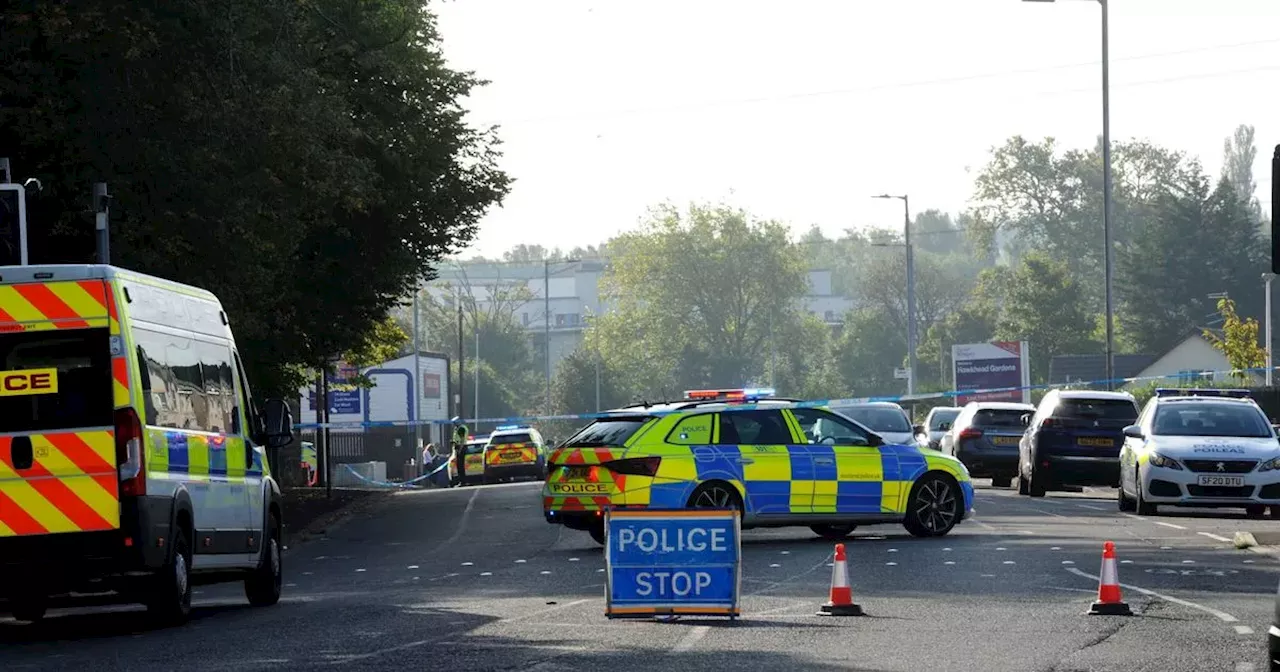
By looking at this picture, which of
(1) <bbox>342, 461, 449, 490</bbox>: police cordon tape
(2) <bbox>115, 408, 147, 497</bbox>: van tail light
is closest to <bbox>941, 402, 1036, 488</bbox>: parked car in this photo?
(2) <bbox>115, 408, 147, 497</bbox>: van tail light

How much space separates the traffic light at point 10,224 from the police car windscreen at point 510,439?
35410 mm

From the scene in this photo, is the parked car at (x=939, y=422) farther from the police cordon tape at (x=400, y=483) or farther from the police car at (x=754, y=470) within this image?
the police car at (x=754, y=470)

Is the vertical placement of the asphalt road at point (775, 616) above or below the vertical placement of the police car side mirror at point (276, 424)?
below

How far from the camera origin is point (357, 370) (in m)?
63.8

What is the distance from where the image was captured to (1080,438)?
110 feet

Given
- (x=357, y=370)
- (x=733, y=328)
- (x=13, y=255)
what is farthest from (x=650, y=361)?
(x=13, y=255)

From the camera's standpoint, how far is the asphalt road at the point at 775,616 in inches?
505

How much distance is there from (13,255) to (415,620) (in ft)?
25.2

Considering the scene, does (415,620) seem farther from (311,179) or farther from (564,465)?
(311,179)

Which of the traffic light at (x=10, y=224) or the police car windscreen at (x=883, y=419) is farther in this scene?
the police car windscreen at (x=883, y=419)

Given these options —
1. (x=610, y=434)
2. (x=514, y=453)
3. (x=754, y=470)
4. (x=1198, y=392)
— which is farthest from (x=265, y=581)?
(x=514, y=453)

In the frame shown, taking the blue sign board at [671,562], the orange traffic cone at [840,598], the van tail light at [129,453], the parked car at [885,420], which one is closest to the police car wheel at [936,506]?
the orange traffic cone at [840,598]

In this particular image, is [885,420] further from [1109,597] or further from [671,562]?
[671,562]

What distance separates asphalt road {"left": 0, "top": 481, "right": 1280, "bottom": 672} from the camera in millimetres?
12836
